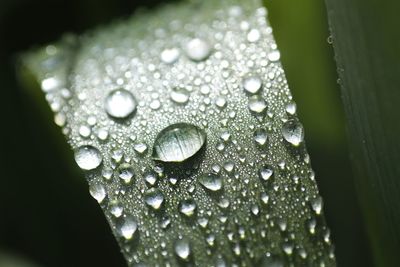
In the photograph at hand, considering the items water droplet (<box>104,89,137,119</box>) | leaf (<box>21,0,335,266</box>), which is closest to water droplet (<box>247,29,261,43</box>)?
leaf (<box>21,0,335,266</box>)

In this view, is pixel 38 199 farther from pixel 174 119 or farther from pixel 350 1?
pixel 350 1

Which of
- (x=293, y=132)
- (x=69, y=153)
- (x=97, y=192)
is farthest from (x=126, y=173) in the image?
(x=69, y=153)

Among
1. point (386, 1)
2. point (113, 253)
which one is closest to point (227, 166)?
point (386, 1)

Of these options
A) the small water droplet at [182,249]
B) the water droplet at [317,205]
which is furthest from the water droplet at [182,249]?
the water droplet at [317,205]

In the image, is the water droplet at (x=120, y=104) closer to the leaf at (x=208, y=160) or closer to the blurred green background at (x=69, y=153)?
the leaf at (x=208, y=160)

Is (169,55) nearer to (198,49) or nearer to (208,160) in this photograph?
(198,49)
